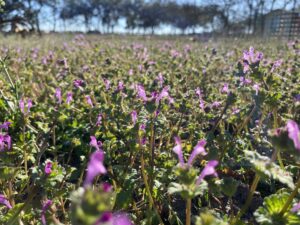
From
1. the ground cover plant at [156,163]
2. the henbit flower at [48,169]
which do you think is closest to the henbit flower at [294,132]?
the ground cover plant at [156,163]

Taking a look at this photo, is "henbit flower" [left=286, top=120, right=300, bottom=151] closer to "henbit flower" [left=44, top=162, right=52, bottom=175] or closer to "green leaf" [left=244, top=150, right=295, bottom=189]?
"green leaf" [left=244, top=150, right=295, bottom=189]

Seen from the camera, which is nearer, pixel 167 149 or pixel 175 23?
pixel 167 149

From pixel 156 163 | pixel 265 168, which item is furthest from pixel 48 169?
pixel 156 163

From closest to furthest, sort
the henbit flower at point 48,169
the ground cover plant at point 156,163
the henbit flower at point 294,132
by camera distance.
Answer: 1. the henbit flower at point 294,132
2. the ground cover plant at point 156,163
3. the henbit flower at point 48,169

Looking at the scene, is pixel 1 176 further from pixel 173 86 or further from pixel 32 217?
pixel 173 86

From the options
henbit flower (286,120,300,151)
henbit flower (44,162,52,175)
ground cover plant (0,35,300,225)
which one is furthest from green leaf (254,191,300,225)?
henbit flower (44,162,52,175)

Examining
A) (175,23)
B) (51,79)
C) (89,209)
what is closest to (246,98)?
(51,79)

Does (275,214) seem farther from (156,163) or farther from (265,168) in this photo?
(156,163)

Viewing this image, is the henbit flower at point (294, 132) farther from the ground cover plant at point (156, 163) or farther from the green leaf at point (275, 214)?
the green leaf at point (275, 214)
